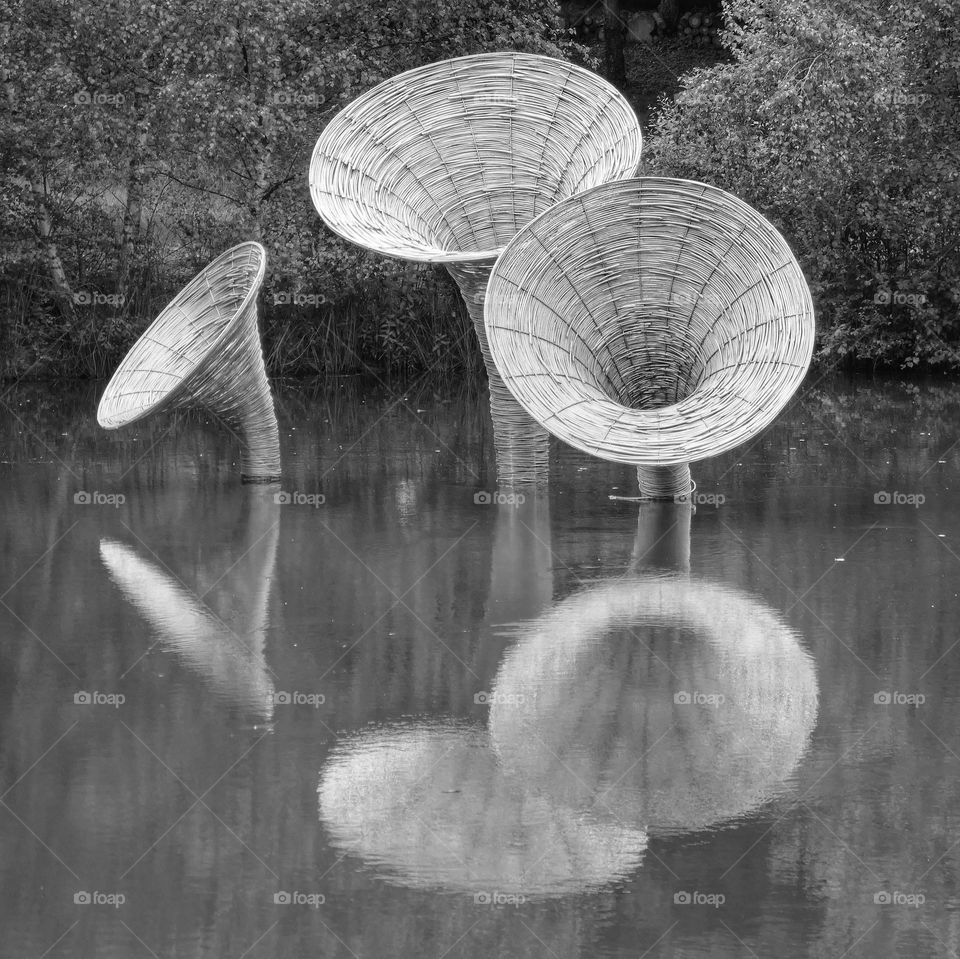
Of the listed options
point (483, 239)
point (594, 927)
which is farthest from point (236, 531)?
point (594, 927)

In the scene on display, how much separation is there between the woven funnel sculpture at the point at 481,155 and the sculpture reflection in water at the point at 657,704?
2456mm

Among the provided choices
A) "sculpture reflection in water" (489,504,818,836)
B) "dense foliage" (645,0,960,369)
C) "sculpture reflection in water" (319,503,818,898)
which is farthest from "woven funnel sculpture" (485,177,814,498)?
"dense foliage" (645,0,960,369)

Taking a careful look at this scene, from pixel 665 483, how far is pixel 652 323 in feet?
2.85

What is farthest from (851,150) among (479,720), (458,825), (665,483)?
(458,825)

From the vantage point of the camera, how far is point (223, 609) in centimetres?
605

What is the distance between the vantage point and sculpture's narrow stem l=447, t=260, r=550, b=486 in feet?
26.4

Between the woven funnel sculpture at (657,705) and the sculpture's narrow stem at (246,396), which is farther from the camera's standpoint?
the sculpture's narrow stem at (246,396)

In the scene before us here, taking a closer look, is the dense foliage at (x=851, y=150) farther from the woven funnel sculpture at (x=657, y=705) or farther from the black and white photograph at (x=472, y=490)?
the woven funnel sculpture at (x=657, y=705)

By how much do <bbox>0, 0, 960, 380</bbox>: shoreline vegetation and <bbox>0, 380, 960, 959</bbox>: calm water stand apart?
4387 millimetres

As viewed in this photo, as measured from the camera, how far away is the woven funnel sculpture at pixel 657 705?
416 cm

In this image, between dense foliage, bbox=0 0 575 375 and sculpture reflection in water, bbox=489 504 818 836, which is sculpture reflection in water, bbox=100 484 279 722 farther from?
dense foliage, bbox=0 0 575 375

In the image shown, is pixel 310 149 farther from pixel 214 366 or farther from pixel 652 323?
pixel 652 323

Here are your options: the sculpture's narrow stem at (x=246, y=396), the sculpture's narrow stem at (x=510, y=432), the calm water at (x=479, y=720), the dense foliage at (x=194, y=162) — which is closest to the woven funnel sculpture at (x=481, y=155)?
the sculpture's narrow stem at (x=510, y=432)

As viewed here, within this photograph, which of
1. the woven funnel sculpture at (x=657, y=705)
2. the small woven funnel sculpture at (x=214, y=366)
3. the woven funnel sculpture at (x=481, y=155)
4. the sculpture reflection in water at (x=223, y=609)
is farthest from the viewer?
the woven funnel sculpture at (x=481, y=155)
